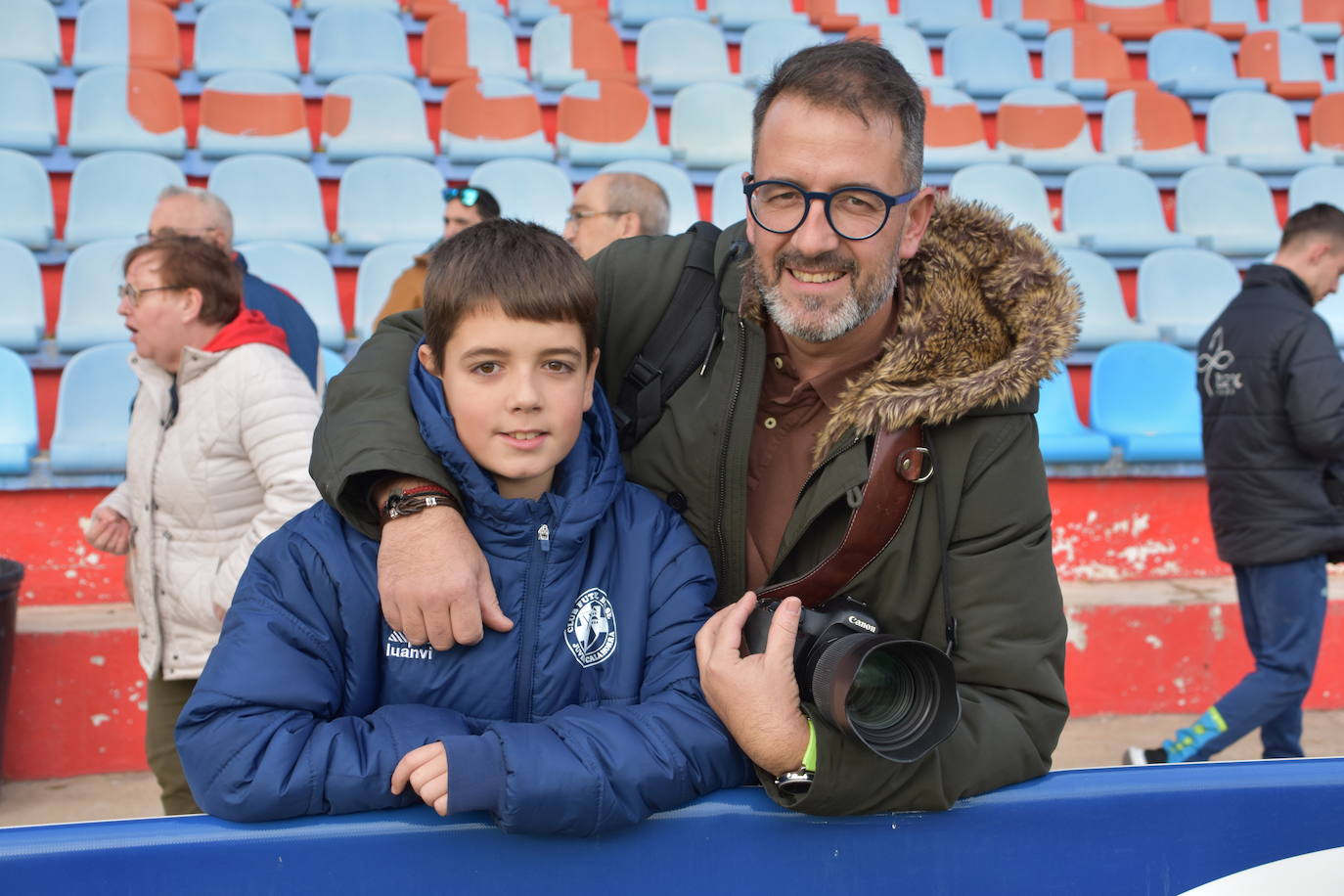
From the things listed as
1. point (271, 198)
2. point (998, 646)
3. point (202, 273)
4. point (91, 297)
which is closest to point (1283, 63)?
point (271, 198)

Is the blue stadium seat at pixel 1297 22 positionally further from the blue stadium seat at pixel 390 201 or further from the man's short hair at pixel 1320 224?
the blue stadium seat at pixel 390 201

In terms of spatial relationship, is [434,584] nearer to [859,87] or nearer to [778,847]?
[778,847]

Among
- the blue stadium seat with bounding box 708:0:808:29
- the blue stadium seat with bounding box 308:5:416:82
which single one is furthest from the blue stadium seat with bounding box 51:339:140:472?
the blue stadium seat with bounding box 708:0:808:29

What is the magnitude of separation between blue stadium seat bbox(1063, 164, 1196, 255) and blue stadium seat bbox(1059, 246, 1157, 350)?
400 mm

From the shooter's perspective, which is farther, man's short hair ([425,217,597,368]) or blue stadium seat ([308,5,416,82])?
blue stadium seat ([308,5,416,82])

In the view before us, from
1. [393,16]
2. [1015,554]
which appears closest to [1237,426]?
[1015,554]

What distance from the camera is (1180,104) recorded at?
678 centimetres

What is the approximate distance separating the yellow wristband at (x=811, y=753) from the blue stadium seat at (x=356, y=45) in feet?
18.8

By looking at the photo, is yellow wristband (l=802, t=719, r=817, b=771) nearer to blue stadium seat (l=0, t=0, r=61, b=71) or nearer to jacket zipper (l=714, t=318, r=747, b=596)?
jacket zipper (l=714, t=318, r=747, b=596)

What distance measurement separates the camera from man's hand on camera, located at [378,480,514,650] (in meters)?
1.25

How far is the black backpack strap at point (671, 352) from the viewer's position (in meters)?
1.69

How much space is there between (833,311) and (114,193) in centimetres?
463

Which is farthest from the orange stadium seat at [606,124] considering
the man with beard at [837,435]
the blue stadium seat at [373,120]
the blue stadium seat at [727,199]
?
the man with beard at [837,435]

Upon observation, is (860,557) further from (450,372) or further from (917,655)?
(450,372)
